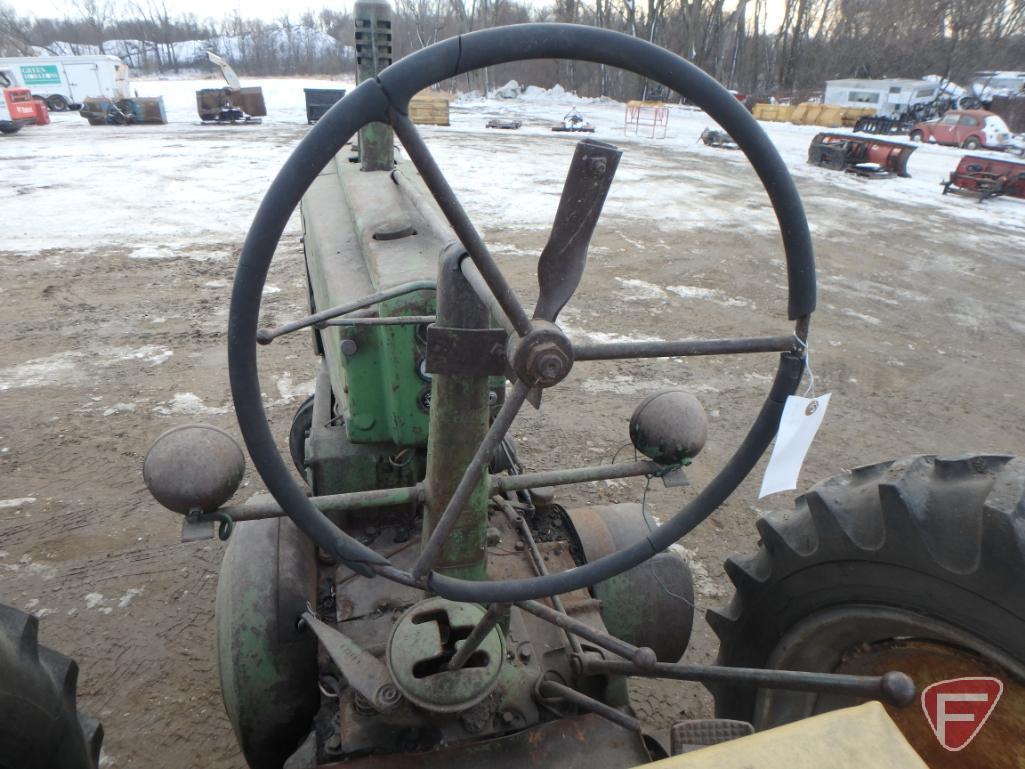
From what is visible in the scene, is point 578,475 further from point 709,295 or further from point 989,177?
point 989,177

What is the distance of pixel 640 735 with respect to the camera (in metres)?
1.50

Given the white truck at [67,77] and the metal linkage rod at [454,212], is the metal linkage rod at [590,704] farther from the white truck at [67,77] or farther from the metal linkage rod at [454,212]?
the white truck at [67,77]

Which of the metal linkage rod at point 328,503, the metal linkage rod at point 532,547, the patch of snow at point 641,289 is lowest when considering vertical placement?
the patch of snow at point 641,289

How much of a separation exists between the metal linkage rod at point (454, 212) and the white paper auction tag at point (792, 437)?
→ 1.51 feet

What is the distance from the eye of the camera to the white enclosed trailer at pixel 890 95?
22.6 metres

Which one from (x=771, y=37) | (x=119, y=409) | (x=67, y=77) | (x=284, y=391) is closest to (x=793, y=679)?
(x=284, y=391)

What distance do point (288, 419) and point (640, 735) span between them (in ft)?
9.97

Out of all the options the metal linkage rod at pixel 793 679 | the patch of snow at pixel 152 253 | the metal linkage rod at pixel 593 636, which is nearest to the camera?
the metal linkage rod at pixel 793 679

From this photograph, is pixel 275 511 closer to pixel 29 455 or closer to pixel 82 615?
pixel 82 615

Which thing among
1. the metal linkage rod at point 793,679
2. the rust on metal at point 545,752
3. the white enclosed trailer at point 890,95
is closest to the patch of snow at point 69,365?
the rust on metal at point 545,752

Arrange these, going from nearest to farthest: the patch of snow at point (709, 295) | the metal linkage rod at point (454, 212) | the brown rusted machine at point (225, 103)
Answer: the metal linkage rod at point (454, 212), the patch of snow at point (709, 295), the brown rusted machine at point (225, 103)

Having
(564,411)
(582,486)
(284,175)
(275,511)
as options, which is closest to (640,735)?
(275,511)

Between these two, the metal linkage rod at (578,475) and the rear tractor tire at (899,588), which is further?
the metal linkage rod at (578,475)

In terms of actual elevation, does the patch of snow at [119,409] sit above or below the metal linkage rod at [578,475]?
below
